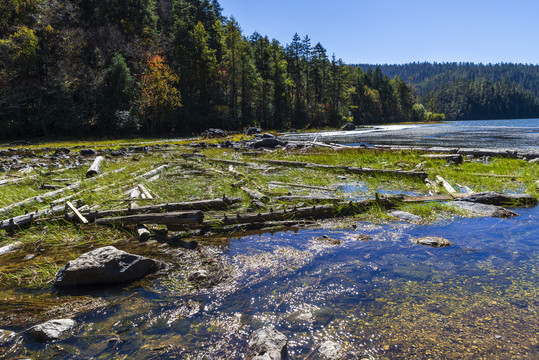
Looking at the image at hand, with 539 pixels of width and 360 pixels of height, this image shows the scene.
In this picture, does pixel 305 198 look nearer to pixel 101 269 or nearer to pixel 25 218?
pixel 101 269

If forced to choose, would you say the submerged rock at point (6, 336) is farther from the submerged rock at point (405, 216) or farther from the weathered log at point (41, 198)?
the submerged rock at point (405, 216)

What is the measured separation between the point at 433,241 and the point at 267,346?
18.8 feet

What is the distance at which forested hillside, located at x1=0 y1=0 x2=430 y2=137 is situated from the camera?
35.8 metres

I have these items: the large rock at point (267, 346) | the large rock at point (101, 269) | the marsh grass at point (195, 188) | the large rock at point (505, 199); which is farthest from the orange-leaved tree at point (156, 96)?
the large rock at point (267, 346)

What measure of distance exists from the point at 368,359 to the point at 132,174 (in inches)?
581

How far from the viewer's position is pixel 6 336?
421 cm

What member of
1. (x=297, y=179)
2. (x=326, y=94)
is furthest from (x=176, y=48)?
(x=326, y=94)

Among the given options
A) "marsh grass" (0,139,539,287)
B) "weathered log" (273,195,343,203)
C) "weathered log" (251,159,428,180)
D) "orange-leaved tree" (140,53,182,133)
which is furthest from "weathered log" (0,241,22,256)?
"orange-leaved tree" (140,53,182,133)

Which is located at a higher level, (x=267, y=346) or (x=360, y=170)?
(x=360, y=170)

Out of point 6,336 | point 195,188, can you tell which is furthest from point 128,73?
point 6,336

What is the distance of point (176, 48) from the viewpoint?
54.2 metres

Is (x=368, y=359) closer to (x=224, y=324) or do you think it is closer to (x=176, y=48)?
(x=224, y=324)

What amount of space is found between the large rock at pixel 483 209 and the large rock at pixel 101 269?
1079 cm

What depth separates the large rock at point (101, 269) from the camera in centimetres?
554
